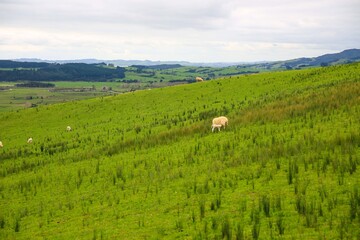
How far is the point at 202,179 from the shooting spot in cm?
1683

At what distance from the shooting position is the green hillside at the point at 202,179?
1157cm

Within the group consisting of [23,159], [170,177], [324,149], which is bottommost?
[23,159]

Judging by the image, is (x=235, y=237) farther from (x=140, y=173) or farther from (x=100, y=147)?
(x=100, y=147)

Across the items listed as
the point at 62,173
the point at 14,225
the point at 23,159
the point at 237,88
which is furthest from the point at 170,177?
the point at 237,88

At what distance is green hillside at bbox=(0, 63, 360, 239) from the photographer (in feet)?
38.0

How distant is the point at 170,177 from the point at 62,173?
29.8 feet

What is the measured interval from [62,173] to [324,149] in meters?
16.0

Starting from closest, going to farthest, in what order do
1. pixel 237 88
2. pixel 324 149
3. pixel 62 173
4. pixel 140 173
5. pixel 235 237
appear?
pixel 235 237 < pixel 324 149 < pixel 140 173 < pixel 62 173 < pixel 237 88

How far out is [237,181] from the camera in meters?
15.6

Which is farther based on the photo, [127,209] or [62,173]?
[62,173]

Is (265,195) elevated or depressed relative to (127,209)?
elevated

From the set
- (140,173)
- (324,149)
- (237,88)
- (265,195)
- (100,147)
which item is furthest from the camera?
(237,88)

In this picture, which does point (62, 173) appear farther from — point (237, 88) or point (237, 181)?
point (237, 88)

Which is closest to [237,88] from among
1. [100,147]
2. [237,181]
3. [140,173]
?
[100,147]
